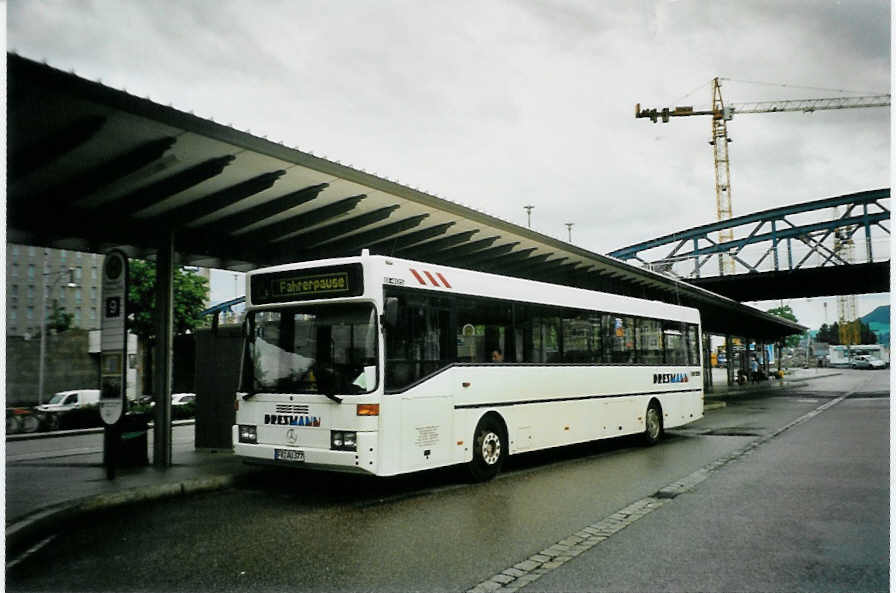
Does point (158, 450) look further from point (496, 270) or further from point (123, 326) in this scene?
point (496, 270)

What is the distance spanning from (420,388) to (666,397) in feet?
28.9

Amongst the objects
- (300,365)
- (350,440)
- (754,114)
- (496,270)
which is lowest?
(350,440)

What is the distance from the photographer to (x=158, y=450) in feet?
37.3

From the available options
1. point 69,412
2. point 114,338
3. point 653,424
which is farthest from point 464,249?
point 69,412

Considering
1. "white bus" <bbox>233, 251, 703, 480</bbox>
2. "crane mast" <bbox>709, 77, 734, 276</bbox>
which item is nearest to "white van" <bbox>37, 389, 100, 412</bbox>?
"white bus" <bbox>233, 251, 703, 480</bbox>

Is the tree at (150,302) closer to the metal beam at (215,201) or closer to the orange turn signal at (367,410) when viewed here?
the metal beam at (215,201)

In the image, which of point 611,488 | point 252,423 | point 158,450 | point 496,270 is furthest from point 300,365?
point 496,270

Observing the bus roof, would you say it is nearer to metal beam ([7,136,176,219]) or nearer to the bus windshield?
the bus windshield

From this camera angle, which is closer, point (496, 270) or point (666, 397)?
point (666, 397)

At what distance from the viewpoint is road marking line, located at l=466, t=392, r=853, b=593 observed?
5.43 metres

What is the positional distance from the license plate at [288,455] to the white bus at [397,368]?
0.07ft

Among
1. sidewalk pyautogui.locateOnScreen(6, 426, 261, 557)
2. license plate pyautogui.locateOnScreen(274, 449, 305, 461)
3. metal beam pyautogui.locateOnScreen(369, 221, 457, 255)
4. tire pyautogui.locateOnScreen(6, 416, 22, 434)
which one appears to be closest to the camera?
sidewalk pyautogui.locateOnScreen(6, 426, 261, 557)

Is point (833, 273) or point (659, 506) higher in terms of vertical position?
point (833, 273)

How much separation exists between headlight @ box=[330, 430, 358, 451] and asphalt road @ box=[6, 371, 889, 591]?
0.68m
